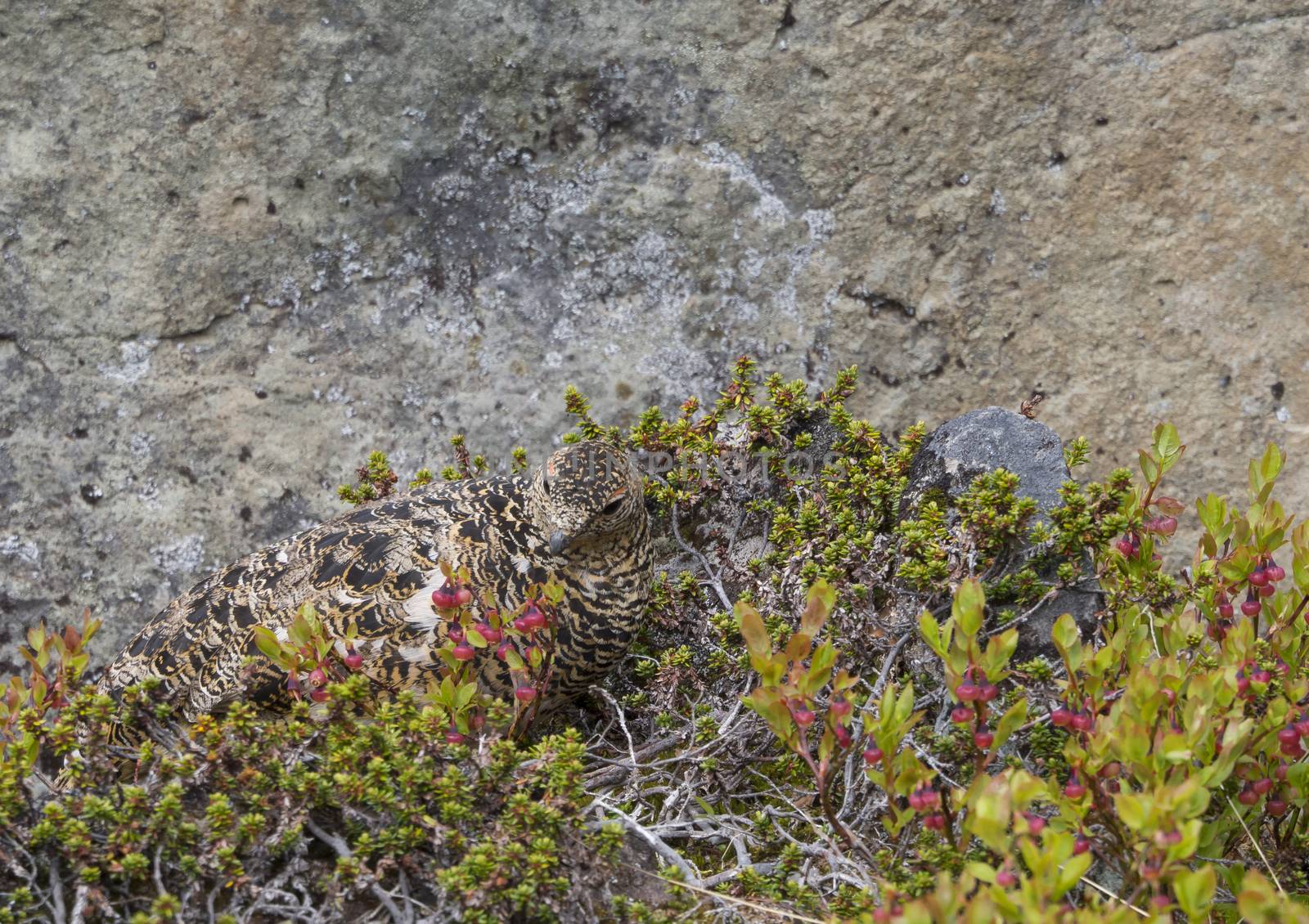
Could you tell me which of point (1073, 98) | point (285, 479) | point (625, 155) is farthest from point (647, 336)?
point (1073, 98)

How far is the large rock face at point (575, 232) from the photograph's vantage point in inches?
187

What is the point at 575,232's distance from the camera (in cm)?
498

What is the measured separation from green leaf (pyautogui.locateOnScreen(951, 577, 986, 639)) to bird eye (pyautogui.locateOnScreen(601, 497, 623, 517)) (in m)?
1.28

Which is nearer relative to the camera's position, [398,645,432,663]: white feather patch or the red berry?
the red berry

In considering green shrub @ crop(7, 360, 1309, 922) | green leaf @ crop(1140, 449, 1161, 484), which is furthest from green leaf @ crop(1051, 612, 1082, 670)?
green leaf @ crop(1140, 449, 1161, 484)

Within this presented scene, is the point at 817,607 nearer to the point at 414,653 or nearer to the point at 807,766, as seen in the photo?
the point at 807,766

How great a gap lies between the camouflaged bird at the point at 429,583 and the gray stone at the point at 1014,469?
95cm

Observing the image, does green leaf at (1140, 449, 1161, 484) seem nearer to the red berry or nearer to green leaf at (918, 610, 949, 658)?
green leaf at (918, 610, 949, 658)

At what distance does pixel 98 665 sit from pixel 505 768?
2.62m

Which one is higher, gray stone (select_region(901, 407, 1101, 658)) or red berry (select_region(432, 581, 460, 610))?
red berry (select_region(432, 581, 460, 610))

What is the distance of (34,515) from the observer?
15.9 feet

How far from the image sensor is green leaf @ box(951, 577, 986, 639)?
277 centimetres

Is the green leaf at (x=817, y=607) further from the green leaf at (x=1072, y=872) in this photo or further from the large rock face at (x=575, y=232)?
the large rock face at (x=575, y=232)

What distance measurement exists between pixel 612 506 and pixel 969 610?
1.35 meters
